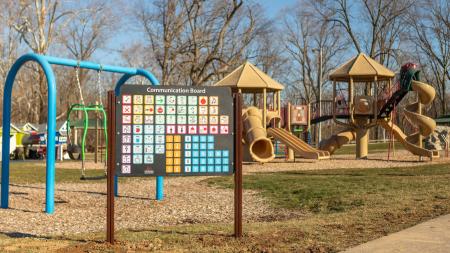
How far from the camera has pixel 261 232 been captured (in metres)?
7.05

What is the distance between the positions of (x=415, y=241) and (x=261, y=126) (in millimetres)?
19324

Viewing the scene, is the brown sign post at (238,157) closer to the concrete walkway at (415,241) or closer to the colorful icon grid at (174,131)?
the colorful icon grid at (174,131)

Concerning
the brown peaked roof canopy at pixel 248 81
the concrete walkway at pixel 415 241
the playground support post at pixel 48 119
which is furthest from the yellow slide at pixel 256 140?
the concrete walkway at pixel 415 241

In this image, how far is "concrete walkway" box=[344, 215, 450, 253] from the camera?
19.2 feet

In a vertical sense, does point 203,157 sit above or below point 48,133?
below

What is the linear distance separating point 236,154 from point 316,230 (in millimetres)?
1423

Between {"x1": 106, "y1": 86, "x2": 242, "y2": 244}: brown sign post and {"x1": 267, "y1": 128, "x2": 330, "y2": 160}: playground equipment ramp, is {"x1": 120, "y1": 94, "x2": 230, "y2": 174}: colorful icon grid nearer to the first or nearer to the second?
{"x1": 106, "y1": 86, "x2": 242, "y2": 244}: brown sign post

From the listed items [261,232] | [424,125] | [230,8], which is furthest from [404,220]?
[230,8]

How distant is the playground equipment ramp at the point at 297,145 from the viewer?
25.5 m

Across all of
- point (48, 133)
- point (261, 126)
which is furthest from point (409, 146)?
point (48, 133)

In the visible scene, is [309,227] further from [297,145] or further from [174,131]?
[297,145]

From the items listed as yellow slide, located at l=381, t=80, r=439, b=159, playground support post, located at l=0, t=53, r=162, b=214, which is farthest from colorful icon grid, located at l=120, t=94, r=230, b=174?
yellow slide, located at l=381, t=80, r=439, b=159

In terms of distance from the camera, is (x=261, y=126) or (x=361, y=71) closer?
(x=261, y=126)

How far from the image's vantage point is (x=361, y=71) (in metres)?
27.5
